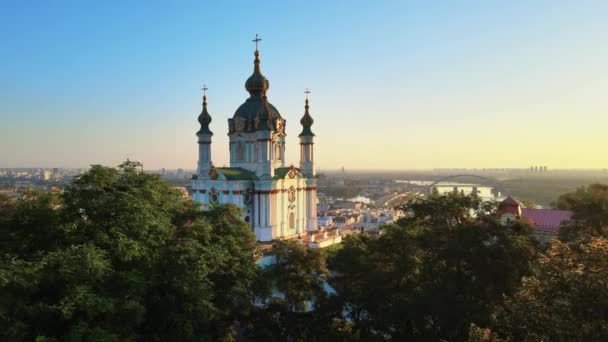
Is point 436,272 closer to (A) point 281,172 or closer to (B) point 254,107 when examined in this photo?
(A) point 281,172

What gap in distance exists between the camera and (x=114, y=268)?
10.6 meters

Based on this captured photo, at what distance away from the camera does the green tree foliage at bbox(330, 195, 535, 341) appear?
12.1m

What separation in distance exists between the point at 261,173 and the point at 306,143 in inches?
319

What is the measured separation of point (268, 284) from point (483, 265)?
695 cm

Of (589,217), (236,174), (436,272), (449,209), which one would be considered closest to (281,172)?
(236,174)

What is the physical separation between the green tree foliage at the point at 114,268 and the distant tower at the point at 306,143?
75.9ft

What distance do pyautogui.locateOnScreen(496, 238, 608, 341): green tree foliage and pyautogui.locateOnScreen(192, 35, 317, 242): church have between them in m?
22.9

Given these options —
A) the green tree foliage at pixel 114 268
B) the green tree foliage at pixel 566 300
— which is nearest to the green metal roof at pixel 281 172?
the green tree foliage at pixel 114 268

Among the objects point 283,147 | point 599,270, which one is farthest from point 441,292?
point 283,147

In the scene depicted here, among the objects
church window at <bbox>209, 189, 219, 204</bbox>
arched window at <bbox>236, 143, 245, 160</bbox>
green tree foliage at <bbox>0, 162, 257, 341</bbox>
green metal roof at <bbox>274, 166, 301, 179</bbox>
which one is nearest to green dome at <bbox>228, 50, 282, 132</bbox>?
arched window at <bbox>236, 143, 245, 160</bbox>

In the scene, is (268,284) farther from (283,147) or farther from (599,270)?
(283,147)

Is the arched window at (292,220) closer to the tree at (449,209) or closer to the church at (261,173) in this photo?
→ the church at (261,173)

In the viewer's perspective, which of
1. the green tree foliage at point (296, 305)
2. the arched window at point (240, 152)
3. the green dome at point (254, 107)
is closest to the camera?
the green tree foliage at point (296, 305)

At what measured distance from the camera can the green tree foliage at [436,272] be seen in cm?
1209
